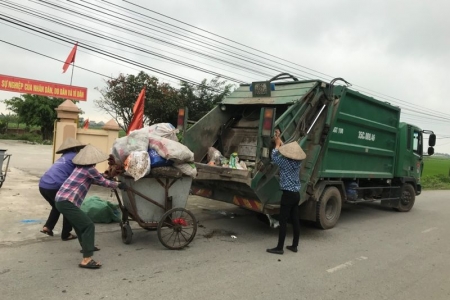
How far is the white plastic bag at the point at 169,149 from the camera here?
4840mm

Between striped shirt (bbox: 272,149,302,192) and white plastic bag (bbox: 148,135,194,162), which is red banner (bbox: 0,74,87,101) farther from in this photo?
striped shirt (bbox: 272,149,302,192)

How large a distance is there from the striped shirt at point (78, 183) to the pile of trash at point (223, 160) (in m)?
2.27

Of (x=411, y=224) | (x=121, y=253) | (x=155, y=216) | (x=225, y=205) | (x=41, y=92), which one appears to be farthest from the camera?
(x=41, y=92)

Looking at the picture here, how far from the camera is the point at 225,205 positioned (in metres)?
8.51

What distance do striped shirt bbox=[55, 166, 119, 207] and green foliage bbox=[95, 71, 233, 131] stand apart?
39.5ft

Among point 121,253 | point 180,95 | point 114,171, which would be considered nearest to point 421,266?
point 121,253

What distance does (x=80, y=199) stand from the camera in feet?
13.9

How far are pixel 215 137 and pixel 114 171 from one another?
105 inches

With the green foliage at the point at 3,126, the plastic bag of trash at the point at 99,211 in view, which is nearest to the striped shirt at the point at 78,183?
the plastic bag of trash at the point at 99,211

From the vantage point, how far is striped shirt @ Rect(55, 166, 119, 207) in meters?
4.13

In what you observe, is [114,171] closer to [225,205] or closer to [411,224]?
[225,205]

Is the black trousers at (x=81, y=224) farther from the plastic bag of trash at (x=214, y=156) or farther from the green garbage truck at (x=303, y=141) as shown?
the plastic bag of trash at (x=214, y=156)

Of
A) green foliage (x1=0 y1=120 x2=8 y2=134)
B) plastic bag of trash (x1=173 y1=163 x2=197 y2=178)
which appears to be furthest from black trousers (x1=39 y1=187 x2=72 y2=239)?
green foliage (x1=0 y1=120 x2=8 y2=134)

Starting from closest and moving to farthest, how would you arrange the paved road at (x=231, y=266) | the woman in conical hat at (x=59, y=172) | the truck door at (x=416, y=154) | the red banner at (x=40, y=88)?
the paved road at (x=231, y=266)
the woman in conical hat at (x=59, y=172)
the truck door at (x=416, y=154)
the red banner at (x=40, y=88)
